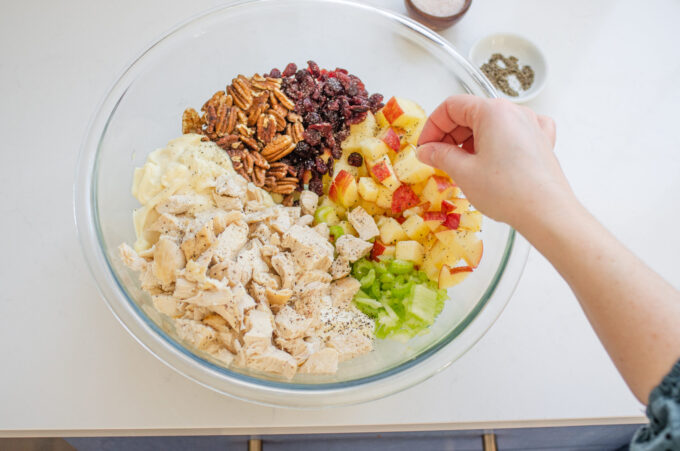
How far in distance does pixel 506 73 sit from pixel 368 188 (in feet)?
2.42

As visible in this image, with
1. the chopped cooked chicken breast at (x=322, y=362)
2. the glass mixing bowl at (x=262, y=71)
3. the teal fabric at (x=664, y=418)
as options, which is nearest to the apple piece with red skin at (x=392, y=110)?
the glass mixing bowl at (x=262, y=71)

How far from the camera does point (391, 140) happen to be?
1.44 meters

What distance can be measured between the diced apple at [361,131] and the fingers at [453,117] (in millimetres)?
277

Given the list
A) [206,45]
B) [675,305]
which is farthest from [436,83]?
[675,305]

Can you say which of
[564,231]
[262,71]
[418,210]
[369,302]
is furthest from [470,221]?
[262,71]

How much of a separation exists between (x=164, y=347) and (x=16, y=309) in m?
0.59

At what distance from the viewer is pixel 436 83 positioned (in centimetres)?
160

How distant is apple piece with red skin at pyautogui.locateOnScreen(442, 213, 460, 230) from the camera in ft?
4.46

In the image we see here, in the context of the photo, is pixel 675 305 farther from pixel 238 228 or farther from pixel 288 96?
pixel 288 96

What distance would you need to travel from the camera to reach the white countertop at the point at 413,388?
142 centimetres

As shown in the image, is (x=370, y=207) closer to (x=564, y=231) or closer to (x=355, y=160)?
(x=355, y=160)

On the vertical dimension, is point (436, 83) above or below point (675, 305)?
above

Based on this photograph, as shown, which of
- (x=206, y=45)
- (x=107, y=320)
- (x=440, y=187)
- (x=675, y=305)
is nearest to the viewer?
(x=675, y=305)

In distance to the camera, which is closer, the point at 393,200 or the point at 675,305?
the point at 675,305
